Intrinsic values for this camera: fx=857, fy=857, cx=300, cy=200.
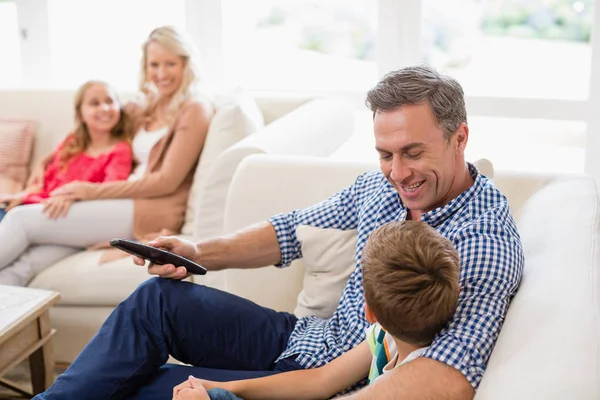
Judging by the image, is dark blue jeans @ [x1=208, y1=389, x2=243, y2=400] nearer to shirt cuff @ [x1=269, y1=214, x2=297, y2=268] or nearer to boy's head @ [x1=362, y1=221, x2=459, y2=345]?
boy's head @ [x1=362, y1=221, x2=459, y2=345]

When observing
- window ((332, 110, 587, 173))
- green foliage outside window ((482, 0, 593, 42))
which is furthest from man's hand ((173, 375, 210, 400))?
green foliage outside window ((482, 0, 593, 42))

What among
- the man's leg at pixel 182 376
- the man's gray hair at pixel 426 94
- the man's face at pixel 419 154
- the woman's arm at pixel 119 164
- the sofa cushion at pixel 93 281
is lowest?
the sofa cushion at pixel 93 281

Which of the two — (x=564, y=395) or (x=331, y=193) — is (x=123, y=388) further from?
(x=564, y=395)

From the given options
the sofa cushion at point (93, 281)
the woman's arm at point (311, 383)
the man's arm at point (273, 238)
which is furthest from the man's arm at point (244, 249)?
the sofa cushion at point (93, 281)

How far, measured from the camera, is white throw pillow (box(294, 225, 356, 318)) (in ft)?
6.49

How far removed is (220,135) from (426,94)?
143 centimetres

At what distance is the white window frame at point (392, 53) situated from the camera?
12.0 feet

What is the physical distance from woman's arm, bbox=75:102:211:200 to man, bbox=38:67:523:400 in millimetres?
1000

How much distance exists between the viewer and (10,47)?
14.3ft

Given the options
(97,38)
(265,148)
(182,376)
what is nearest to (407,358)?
(182,376)

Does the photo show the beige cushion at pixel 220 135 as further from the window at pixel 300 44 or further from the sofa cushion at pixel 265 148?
the window at pixel 300 44

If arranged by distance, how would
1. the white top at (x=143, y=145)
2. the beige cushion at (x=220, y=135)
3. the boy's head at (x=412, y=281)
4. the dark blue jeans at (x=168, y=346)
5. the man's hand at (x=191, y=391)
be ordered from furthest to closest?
the white top at (x=143, y=145), the beige cushion at (x=220, y=135), the dark blue jeans at (x=168, y=346), the man's hand at (x=191, y=391), the boy's head at (x=412, y=281)

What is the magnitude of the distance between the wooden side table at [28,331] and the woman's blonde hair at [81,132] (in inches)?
34.7

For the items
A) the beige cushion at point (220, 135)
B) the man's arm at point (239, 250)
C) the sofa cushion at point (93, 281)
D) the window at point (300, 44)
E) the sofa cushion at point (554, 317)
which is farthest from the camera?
the window at point (300, 44)
